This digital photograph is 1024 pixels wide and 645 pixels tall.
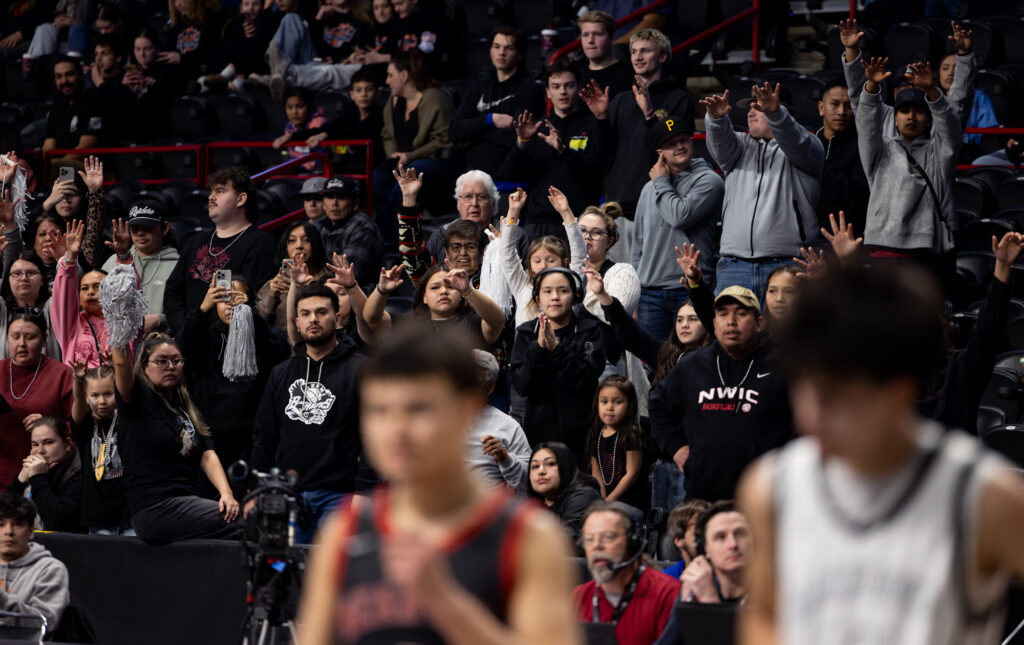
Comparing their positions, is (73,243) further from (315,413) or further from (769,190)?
(769,190)

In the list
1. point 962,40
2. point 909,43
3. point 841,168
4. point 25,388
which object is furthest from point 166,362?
point 909,43

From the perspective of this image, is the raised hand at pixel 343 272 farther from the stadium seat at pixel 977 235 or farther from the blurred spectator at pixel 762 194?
the stadium seat at pixel 977 235

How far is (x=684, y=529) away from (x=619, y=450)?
3.76 ft

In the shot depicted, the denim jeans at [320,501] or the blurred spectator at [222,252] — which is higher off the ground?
the blurred spectator at [222,252]

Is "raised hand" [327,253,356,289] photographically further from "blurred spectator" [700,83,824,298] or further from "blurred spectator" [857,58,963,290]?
"blurred spectator" [857,58,963,290]

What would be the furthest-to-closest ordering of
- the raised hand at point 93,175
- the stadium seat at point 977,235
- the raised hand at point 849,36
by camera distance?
the raised hand at point 93,175 → the stadium seat at point 977,235 → the raised hand at point 849,36

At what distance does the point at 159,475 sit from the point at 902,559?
17.2ft

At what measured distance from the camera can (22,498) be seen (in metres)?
6.43

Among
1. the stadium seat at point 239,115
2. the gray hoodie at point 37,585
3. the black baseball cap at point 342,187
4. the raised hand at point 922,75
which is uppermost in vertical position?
the stadium seat at point 239,115

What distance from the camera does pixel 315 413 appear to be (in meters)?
6.79

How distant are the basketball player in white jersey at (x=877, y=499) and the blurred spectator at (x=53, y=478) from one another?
5.88m

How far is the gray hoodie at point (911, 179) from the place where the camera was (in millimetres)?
7367

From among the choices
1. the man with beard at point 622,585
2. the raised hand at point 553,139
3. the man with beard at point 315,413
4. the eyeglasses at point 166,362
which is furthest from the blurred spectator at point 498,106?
the man with beard at point 622,585

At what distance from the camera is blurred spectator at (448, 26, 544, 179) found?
9.20 metres
